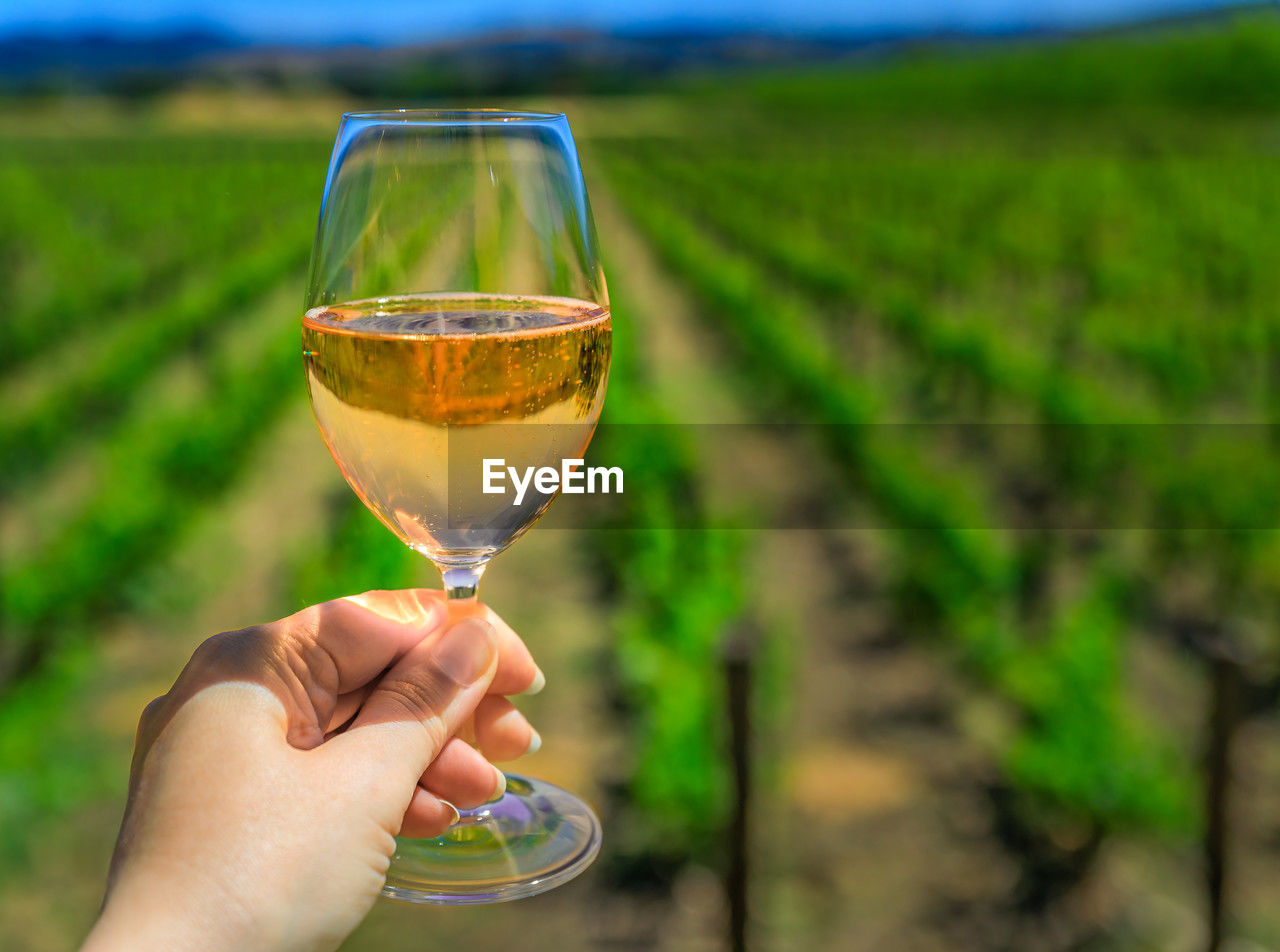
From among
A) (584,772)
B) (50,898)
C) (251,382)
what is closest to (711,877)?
(584,772)

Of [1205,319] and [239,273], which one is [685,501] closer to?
[1205,319]

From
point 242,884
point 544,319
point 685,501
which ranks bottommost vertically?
point 685,501

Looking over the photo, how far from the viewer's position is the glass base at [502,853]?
1.44 metres

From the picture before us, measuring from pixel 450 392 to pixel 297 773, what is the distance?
0.43 metres

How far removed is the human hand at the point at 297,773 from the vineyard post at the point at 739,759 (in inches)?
83.2

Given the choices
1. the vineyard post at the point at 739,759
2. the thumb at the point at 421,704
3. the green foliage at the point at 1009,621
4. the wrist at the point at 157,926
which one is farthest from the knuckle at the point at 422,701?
the green foliage at the point at 1009,621

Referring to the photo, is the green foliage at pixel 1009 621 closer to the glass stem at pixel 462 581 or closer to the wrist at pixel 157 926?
the glass stem at pixel 462 581

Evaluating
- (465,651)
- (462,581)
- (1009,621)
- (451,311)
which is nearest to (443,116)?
(451,311)

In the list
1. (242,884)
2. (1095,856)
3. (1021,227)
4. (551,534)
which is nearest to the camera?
(242,884)

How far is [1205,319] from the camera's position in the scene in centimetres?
1306

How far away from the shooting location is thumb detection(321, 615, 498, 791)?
4.50 feet

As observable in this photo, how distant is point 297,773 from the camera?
4.30ft

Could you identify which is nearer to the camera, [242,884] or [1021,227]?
[242,884]

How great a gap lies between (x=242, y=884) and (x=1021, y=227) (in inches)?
913
